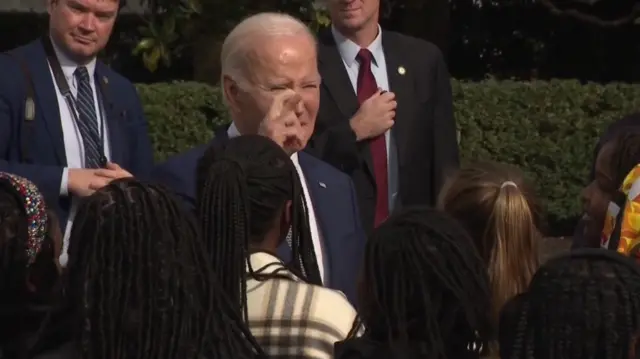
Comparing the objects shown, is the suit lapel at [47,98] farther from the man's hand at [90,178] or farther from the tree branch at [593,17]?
the tree branch at [593,17]

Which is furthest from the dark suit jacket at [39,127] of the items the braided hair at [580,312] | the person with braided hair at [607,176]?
the braided hair at [580,312]

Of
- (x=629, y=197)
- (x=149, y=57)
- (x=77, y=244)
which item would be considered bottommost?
(x=149, y=57)

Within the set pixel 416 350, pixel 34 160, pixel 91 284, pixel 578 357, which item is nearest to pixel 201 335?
pixel 91 284

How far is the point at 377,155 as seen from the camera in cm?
477

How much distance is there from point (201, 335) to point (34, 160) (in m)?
1.68

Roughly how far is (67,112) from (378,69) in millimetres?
1259

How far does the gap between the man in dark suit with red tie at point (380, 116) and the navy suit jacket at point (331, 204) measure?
67cm

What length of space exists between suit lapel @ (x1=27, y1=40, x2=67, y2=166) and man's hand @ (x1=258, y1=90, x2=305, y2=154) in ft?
2.62

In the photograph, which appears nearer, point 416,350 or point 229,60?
point 416,350

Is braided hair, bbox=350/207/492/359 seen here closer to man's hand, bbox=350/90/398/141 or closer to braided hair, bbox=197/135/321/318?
braided hair, bbox=197/135/321/318

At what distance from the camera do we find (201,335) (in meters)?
2.74

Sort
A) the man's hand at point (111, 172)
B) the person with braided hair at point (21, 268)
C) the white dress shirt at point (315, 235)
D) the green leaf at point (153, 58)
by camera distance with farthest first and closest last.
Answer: the green leaf at point (153, 58) → the man's hand at point (111, 172) → the white dress shirt at point (315, 235) → the person with braided hair at point (21, 268)

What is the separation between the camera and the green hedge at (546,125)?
11164 millimetres

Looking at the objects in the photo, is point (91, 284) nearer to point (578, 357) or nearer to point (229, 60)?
point (578, 357)
